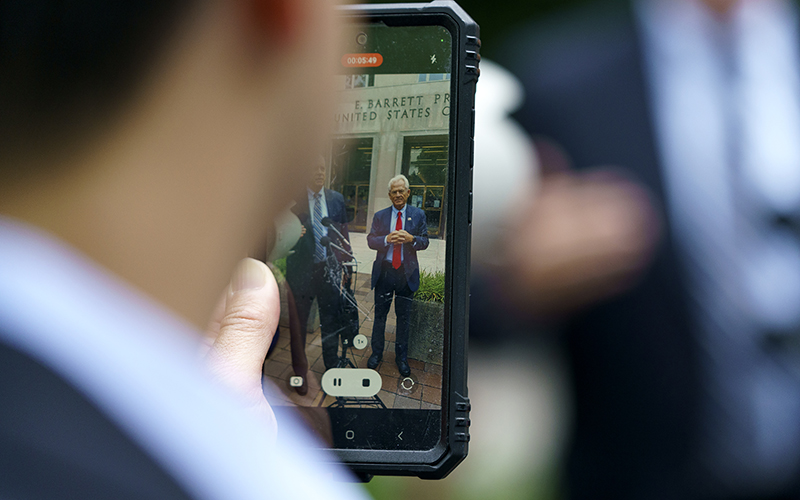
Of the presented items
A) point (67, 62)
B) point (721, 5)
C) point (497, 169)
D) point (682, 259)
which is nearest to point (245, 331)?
point (67, 62)

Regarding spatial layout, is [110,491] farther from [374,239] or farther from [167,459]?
[374,239]

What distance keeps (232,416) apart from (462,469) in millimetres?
939

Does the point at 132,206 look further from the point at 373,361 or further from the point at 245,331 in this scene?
the point at 373,361

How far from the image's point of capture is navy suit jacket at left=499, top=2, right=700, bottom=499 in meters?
1.09

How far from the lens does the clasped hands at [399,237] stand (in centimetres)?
76

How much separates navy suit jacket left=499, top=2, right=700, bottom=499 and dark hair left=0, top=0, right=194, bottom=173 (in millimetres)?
1035

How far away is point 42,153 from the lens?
1.21 ft

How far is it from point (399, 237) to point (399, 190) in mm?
72

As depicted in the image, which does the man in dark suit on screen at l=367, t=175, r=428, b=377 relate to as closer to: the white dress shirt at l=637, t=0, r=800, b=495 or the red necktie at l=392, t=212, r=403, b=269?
the red necktie at l=392, t=212, r=403, b=269

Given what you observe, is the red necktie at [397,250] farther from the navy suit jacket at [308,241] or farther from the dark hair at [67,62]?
the dark hair at [67,62]

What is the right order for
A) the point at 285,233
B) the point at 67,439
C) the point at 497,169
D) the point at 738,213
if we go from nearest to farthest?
1. the point at 67,439
2. the point at 285,233
3. the point at 738,213
4. the point at 497,169

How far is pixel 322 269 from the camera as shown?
2.54 feet

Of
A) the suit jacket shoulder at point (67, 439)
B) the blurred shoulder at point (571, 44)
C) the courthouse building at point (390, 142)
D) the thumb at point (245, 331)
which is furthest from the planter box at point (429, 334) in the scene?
the blurred shoulder at point (571, 44)

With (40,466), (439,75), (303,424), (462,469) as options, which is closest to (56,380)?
(40,466)
